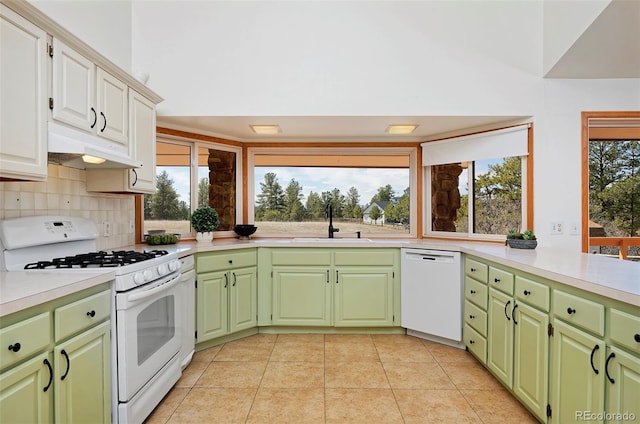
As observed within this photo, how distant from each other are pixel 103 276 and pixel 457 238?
312 cm

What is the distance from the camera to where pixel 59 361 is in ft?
4.33

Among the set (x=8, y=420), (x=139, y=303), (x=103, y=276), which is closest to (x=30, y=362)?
(x=8, y=420)

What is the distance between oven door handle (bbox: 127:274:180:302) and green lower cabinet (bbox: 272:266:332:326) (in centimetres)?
112

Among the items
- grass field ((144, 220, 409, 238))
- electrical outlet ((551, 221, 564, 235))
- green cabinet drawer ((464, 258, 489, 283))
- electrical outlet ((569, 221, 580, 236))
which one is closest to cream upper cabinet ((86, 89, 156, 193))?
grass field ((144, 220, 409, 238))

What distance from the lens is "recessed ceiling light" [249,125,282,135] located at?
321 cm

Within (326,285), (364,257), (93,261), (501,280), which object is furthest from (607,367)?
(93,261)

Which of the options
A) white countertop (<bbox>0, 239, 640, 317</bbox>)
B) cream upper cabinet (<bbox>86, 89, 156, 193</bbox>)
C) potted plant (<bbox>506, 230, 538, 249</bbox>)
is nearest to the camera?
white countertop (<bbox>0, 239, 640, 317</bbox>)

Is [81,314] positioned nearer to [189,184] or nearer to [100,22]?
[189,184]

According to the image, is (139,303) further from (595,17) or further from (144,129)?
(595,17)

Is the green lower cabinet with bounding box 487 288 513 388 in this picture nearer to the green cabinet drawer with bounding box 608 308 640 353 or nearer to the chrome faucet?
the green cabinet drawer with bounding box 608 308 640 353

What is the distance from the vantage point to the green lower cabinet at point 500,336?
6.73ft

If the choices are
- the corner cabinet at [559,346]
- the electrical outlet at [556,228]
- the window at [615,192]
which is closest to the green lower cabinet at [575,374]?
the corner cabinet at [559,346]

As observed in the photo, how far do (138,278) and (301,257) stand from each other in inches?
62.7

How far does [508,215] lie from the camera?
123 inches
